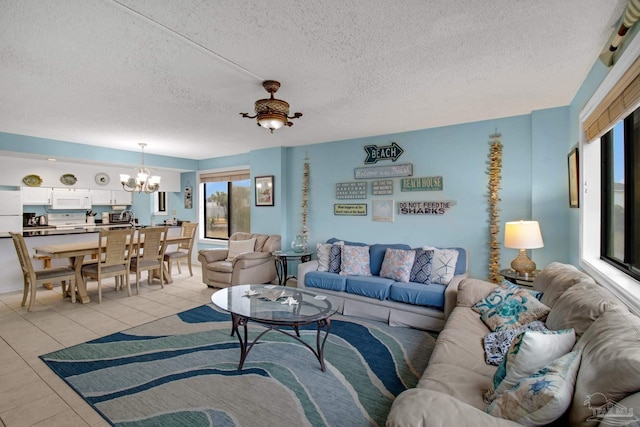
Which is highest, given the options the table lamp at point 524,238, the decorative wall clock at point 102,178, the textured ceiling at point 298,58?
the textured ceiling at point 298,58

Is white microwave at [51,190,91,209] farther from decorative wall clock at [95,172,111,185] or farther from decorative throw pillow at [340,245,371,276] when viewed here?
decorative throw pillow at [340,245,371,276]

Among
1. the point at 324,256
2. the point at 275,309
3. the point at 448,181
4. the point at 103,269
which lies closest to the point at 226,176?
the point at 103,269

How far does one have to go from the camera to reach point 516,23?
1894 millimetres

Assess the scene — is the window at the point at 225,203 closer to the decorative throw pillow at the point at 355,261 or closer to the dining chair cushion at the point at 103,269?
the dining chair cushion at the point at 103,269

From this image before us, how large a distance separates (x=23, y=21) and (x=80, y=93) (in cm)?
127

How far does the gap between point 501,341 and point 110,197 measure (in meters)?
8.85

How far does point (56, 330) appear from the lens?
11.2 ft

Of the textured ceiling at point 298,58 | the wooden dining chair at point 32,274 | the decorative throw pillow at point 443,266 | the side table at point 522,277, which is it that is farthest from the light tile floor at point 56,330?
the side table at point 522,277

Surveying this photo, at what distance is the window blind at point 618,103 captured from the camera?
1.66 meters

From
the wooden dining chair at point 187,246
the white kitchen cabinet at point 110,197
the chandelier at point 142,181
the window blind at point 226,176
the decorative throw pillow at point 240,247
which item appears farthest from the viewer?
the white kitchen cabinet at point 110,197

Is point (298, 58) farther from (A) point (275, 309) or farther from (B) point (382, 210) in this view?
(B) point (382, 210)

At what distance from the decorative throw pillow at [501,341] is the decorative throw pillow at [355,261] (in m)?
2.04

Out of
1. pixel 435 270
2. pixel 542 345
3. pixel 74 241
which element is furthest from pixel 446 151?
pixel 74 241

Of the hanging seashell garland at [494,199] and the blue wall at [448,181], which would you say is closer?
the blue wall at [448,181]
